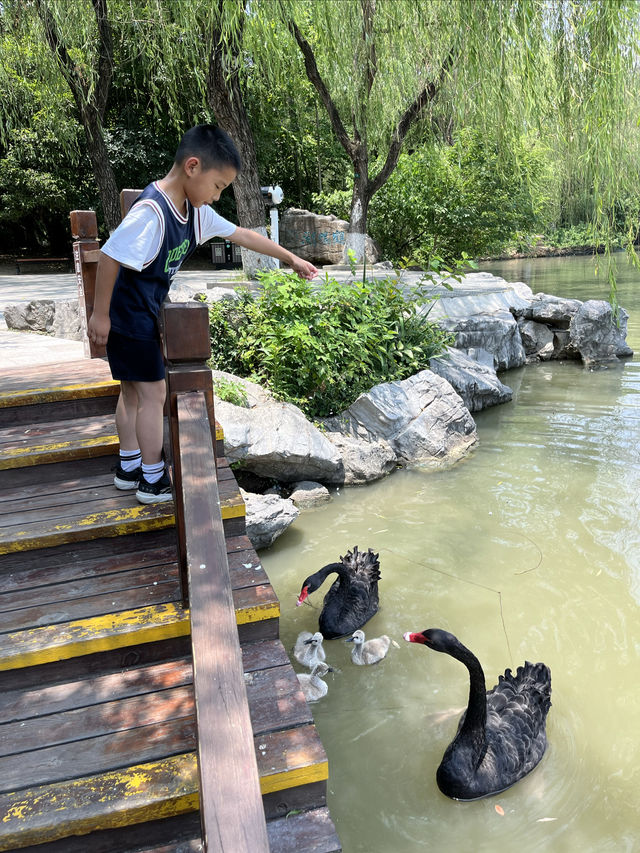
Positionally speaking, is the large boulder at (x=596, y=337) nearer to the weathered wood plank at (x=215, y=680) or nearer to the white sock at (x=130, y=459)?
the white sock at (x=130, y=459)

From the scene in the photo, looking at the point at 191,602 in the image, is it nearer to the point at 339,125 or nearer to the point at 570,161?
the point at 570,161

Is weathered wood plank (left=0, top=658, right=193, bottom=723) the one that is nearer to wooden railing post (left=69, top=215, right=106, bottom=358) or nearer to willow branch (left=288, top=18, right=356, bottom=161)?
wooden railing post (left=69, top=215, right=106, bottom=358)

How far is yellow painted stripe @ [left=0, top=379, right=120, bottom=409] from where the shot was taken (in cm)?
359

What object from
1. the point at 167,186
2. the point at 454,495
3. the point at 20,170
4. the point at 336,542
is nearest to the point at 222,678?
the point at 167,186

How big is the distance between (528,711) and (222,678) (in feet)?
A: 7.64

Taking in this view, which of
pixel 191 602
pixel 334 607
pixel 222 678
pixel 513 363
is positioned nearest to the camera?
pixel 222 678

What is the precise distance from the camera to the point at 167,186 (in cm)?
257

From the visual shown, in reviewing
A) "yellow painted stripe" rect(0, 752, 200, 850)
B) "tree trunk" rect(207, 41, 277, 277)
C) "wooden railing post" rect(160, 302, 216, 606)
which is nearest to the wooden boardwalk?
"yellow painted stripe" rect(0, 752, 200, 850)

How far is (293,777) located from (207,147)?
2.18 meters

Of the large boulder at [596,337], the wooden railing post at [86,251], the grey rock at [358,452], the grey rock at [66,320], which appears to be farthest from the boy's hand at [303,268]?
the large boulder at [596,337]

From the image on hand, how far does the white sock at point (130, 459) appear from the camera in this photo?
9.82ft

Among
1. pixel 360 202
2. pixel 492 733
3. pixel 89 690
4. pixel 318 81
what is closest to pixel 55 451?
pixel 89 690

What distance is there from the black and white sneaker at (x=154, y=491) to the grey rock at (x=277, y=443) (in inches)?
93.4

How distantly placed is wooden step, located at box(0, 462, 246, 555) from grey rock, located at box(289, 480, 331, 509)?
2.60 metres
